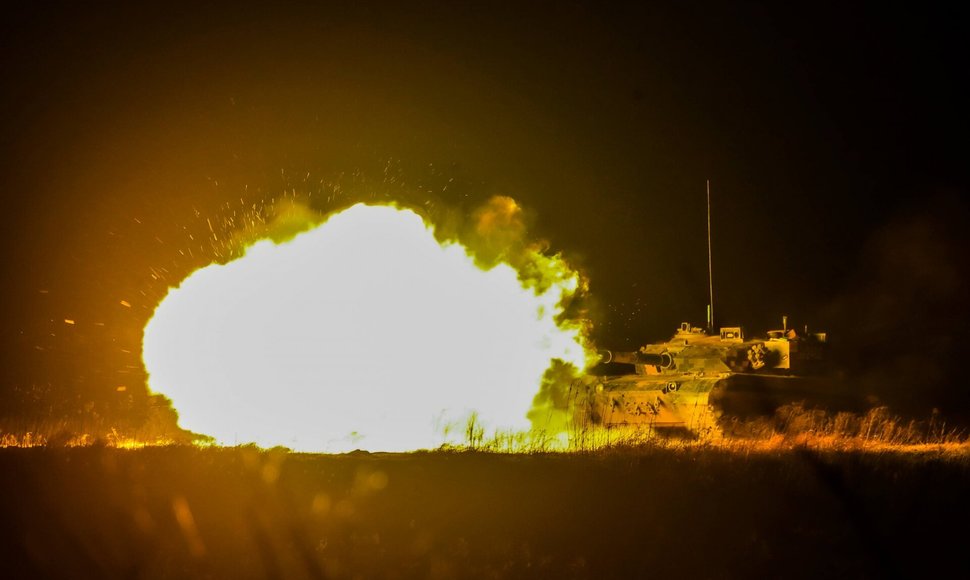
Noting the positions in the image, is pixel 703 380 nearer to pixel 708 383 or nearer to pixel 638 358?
pixel 708 383

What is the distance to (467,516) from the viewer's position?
14.0m

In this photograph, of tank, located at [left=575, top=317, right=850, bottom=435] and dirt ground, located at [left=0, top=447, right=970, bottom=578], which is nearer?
dirt ground, located at [left=0, top=447, right=970, bottom=578]

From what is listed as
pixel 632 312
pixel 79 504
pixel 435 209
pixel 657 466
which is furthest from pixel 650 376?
pixel 632 312

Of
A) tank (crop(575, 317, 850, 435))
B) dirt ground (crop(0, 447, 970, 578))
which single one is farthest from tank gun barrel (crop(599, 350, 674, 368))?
dirt ground (crop(0, 447, 970, 578))

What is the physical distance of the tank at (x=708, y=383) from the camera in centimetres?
2517

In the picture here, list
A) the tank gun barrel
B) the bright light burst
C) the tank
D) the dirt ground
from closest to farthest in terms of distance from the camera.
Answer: the dirt ground
the bright light burst
the tank
the tank gun barrel

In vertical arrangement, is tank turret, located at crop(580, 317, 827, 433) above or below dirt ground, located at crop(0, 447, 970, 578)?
above

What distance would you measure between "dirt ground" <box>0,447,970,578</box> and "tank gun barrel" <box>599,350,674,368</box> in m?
12.2

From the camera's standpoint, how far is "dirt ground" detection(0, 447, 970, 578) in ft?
42.4

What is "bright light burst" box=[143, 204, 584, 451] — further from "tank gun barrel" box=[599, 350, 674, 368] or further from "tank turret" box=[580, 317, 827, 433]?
"tank gun barrel" box=[599, 350, 674, 368]

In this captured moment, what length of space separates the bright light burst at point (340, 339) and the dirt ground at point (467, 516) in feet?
20.9

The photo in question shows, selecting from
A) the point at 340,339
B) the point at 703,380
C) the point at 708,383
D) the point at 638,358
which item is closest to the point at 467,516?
the point at 340,339

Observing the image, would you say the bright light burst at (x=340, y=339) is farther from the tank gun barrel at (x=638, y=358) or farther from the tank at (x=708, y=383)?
the tank gun barrel at (x=638, y=358)

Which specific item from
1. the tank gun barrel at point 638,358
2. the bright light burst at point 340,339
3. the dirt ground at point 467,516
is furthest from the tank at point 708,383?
the dirt ground at point 467,516
